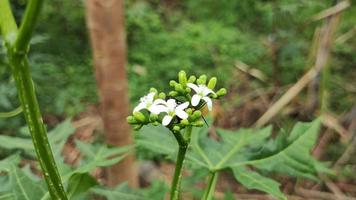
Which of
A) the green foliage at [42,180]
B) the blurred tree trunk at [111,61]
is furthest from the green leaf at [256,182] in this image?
the blurred tree trunk at [111,61]

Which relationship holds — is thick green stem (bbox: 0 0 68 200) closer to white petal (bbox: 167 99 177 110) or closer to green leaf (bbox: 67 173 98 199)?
white petal (bbox: 167 99 177 110)

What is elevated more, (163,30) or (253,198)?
(163,30)

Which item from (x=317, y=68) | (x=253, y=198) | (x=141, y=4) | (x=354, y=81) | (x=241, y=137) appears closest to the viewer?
(x=241, y=137)

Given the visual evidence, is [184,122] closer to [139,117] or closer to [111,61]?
[139,117]

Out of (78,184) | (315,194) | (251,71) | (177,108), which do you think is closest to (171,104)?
(177,108)

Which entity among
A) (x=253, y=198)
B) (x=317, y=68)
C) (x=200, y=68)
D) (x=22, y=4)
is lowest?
(x=253, y=198)

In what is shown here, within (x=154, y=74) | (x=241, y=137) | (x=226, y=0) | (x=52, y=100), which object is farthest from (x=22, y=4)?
(x=241, y=137)

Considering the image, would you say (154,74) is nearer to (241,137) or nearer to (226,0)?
(226,0)
